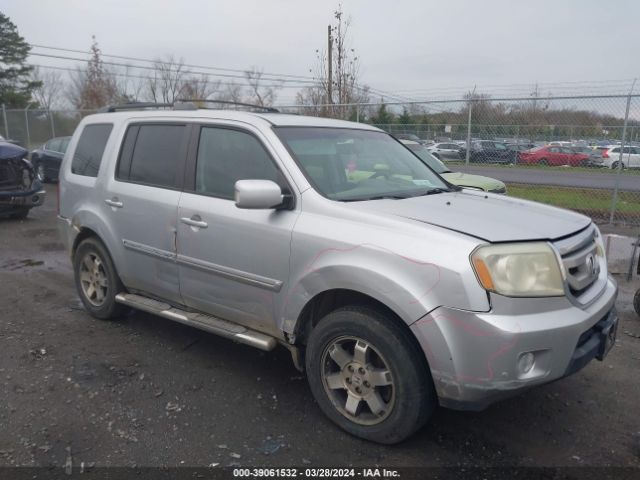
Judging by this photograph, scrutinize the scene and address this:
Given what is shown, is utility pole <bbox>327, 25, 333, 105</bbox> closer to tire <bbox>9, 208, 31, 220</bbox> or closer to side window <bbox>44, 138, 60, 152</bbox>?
side window <bbox>44, 138, 60, 152</bbox>

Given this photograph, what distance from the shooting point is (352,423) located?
312 cm

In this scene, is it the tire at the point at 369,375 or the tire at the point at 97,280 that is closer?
the tire at the point at 369,375

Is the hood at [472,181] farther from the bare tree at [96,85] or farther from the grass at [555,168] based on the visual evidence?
the bare tree at [96,85]

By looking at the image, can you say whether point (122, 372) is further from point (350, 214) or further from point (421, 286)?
point (421, 286)

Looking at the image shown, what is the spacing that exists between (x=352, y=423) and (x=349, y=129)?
2267 millimetres

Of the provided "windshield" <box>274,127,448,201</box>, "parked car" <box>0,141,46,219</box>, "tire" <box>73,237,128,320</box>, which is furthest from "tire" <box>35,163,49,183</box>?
"windshield" <box>274,127,448,201</box>

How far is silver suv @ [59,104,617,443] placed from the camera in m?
2.65

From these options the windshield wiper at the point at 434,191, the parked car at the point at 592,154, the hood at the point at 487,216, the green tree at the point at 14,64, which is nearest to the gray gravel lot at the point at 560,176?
the parked car at the point at 592,154


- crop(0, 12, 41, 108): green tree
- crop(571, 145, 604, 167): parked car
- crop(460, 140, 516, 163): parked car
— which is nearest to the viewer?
crop(571, 145, 604, 167): parked car

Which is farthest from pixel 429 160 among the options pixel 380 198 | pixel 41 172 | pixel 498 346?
pixel 41 172

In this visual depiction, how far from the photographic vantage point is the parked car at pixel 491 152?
35.4 feet

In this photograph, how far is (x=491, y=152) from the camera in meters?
10.9

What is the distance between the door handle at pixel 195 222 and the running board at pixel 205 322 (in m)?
0.69

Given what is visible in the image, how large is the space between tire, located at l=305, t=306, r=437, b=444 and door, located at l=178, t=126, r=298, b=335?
44cm
